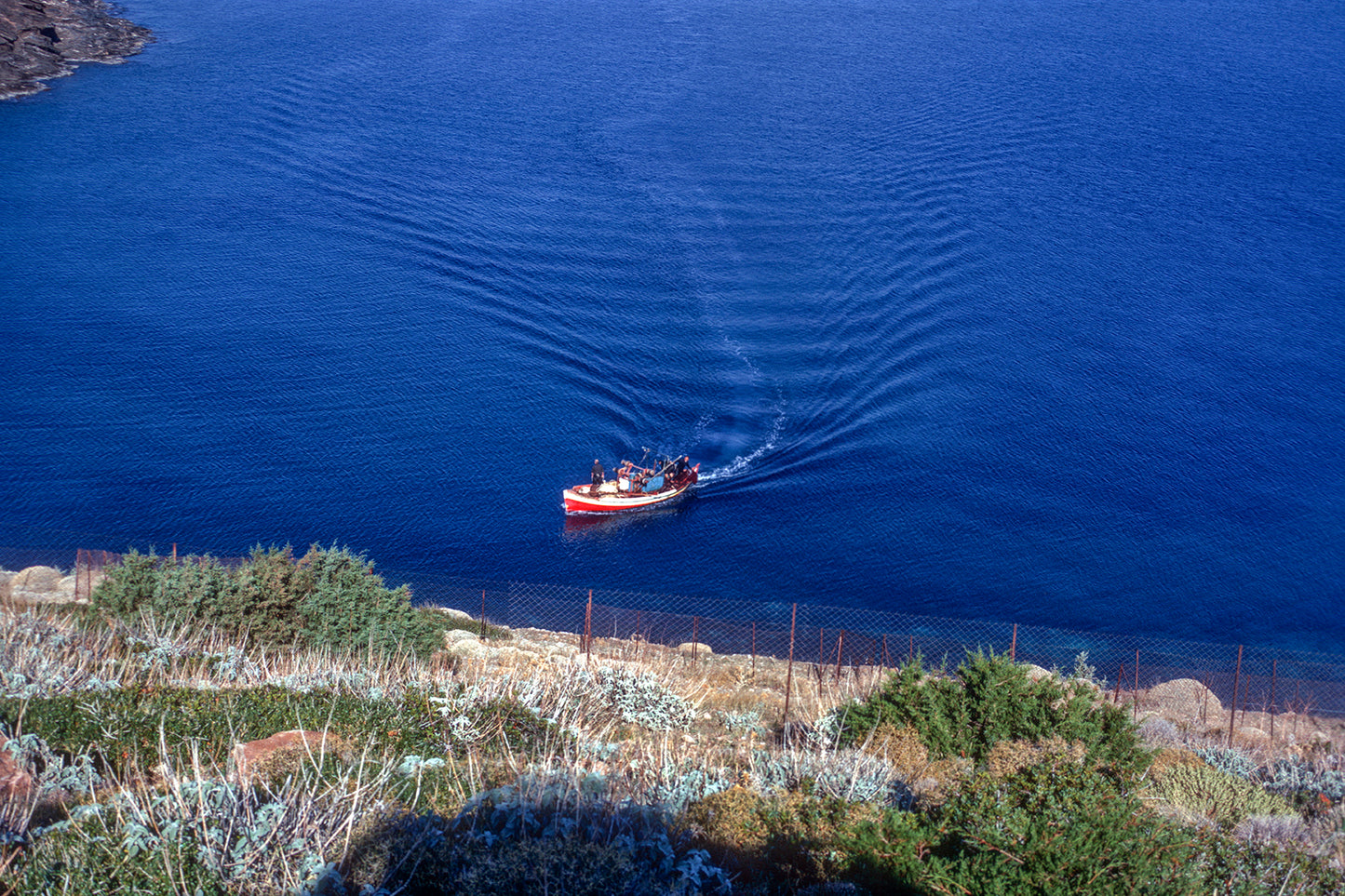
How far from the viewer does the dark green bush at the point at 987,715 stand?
13.0 m

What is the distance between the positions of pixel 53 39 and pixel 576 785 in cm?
8391

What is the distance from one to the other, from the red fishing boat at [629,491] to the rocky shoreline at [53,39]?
55195mm

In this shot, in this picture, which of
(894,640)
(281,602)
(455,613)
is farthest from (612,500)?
(281,602)

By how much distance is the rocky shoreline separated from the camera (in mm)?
71000

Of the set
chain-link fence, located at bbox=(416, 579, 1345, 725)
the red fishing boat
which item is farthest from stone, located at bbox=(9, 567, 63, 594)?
the red fishing boat

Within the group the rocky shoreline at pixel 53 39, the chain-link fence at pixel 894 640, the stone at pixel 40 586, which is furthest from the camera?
the rocky shoreline at pixel 53 39

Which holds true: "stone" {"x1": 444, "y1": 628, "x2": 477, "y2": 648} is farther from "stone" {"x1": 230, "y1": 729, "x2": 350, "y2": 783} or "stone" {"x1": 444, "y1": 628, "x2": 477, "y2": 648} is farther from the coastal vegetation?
"stone" {"x1": 230, "y1": 729, "x2": 350, "y2": 783}

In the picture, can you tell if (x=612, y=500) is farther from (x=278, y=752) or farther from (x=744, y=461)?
(x=278, y=752)

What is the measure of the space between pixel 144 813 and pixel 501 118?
6106 centimetres

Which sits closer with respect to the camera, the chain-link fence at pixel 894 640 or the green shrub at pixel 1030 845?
the green shrub at pixel 1030 845

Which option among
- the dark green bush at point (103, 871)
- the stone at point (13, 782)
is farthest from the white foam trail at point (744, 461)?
the dark green bush at point (103, 871)

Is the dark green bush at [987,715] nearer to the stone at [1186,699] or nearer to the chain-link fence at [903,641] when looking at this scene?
the stone at [1186,699]

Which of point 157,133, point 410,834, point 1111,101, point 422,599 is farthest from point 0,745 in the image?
point 1111,101

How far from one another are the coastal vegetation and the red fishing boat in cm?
1888
